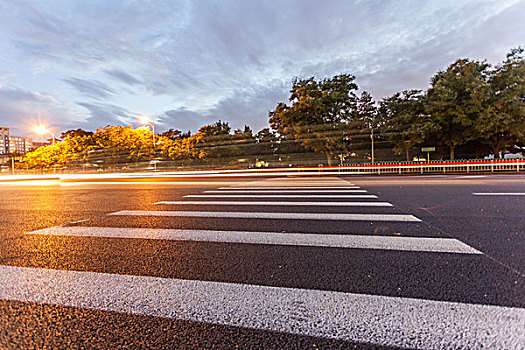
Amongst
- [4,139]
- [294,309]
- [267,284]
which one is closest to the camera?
[294,309]

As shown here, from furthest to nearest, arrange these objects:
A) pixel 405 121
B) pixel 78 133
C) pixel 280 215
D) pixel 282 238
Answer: pixel 78 133 < pixel 405 121 < pixel 280 215 < pixel 282 238

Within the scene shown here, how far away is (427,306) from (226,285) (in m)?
1.58

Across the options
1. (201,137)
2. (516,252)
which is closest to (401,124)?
(201,137)

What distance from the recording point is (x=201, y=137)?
135 ft

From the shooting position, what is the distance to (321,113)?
3253 centimetres

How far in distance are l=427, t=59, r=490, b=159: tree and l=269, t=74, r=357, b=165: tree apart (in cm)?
944

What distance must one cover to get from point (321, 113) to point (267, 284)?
32.3 metres

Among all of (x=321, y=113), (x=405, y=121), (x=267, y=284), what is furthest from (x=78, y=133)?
(x=267, y=284)

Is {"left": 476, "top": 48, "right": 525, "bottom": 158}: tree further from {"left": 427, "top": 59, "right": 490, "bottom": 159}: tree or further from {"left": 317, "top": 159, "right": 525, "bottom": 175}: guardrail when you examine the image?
{"left": 317, "top": 159, "right": 525, "bottom": 175}: guardrail

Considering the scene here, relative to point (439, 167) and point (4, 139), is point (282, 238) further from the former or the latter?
point (4, 139)

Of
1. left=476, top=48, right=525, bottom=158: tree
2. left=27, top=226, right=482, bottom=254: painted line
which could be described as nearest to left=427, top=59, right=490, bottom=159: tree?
left=476, top=48, right=525, bottom=158: tree

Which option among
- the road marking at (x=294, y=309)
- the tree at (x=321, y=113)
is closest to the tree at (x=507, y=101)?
the tree at (x=321, y=113)

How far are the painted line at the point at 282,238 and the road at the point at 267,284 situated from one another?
0.03 metres

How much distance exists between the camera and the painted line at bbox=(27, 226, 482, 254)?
10.6ft
